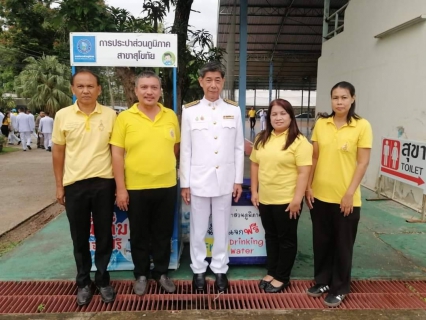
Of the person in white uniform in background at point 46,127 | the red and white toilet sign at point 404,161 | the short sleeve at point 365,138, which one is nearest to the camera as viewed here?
the short sleeve at point 365,138

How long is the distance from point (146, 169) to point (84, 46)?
1264 millimetres

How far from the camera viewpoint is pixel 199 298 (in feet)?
9.15

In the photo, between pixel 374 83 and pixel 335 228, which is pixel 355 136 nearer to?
pixel 335 228

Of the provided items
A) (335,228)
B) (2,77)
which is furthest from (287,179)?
(2,77)

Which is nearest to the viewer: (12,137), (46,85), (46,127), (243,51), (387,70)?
(387,70)

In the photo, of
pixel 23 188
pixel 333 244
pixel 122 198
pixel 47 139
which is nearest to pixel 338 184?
pixel 333 244

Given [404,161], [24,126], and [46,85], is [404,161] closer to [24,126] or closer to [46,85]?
[24,126]

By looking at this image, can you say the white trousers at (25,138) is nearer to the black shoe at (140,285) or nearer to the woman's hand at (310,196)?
the black shoe at (140,285)

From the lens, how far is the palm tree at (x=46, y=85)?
771 inches

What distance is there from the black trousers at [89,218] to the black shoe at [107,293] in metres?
0.04

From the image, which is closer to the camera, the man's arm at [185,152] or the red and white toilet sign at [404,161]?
the man's arm at [185,152]

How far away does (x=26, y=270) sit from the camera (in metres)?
3.30

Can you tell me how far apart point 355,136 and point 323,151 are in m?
0.25

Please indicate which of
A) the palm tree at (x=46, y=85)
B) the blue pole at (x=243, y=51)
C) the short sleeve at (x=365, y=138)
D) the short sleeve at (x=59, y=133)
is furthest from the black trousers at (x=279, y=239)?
the palm tree at (x=46, y=85)
